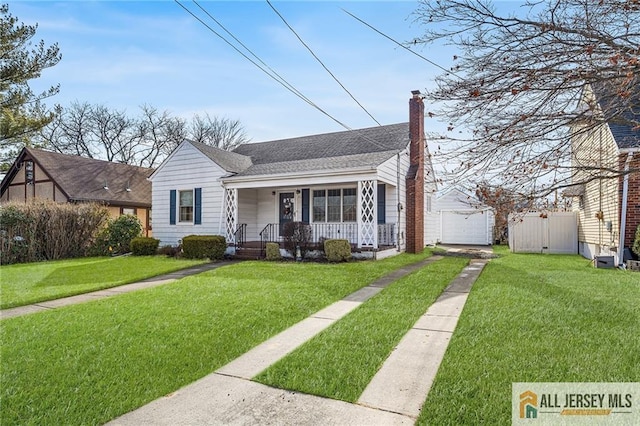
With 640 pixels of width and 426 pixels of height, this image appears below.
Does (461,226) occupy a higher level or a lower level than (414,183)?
lower

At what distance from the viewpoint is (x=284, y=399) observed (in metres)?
2.95

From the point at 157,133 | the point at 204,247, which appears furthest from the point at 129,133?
the point at 204,247

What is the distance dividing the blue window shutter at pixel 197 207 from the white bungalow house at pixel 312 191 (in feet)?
0.14

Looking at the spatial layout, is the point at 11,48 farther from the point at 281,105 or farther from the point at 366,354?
the point at 366,354

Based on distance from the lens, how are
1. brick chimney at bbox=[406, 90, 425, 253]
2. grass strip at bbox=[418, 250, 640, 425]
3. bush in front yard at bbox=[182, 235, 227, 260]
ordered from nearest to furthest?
grass strip at bbox=[418, 250, 640, 425] < bush in front yard at bbox=[182, 235, 227, 260] < brick chimney at bbox=[406, 90, 425, 253]

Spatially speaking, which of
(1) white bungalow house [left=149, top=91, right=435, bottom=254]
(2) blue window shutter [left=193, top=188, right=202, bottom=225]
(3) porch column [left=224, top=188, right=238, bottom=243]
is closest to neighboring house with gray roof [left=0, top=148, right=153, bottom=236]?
(1) white bungalow house [left=149, top=91, right=435, bottom=254]

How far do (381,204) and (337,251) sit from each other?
10.2 feet

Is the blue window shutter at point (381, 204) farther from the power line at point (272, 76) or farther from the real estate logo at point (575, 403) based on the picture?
the real estate logo at point (575, 403)

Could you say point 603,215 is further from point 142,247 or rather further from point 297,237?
point 142,247

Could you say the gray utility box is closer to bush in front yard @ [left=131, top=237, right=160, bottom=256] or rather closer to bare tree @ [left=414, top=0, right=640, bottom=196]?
bare tree @ [left=414, top=0, right=640, bottom=196]

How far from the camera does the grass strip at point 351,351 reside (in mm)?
3164

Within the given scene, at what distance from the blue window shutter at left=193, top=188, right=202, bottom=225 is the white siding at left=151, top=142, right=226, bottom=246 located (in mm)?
170

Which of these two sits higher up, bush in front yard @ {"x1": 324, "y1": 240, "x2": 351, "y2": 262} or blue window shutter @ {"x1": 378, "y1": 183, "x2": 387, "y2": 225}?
blue window shutter @ {"x1": 378, "y1": 183, "x2": 387, "y2": 225}

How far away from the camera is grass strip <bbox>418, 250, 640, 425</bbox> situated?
9.23 feet
